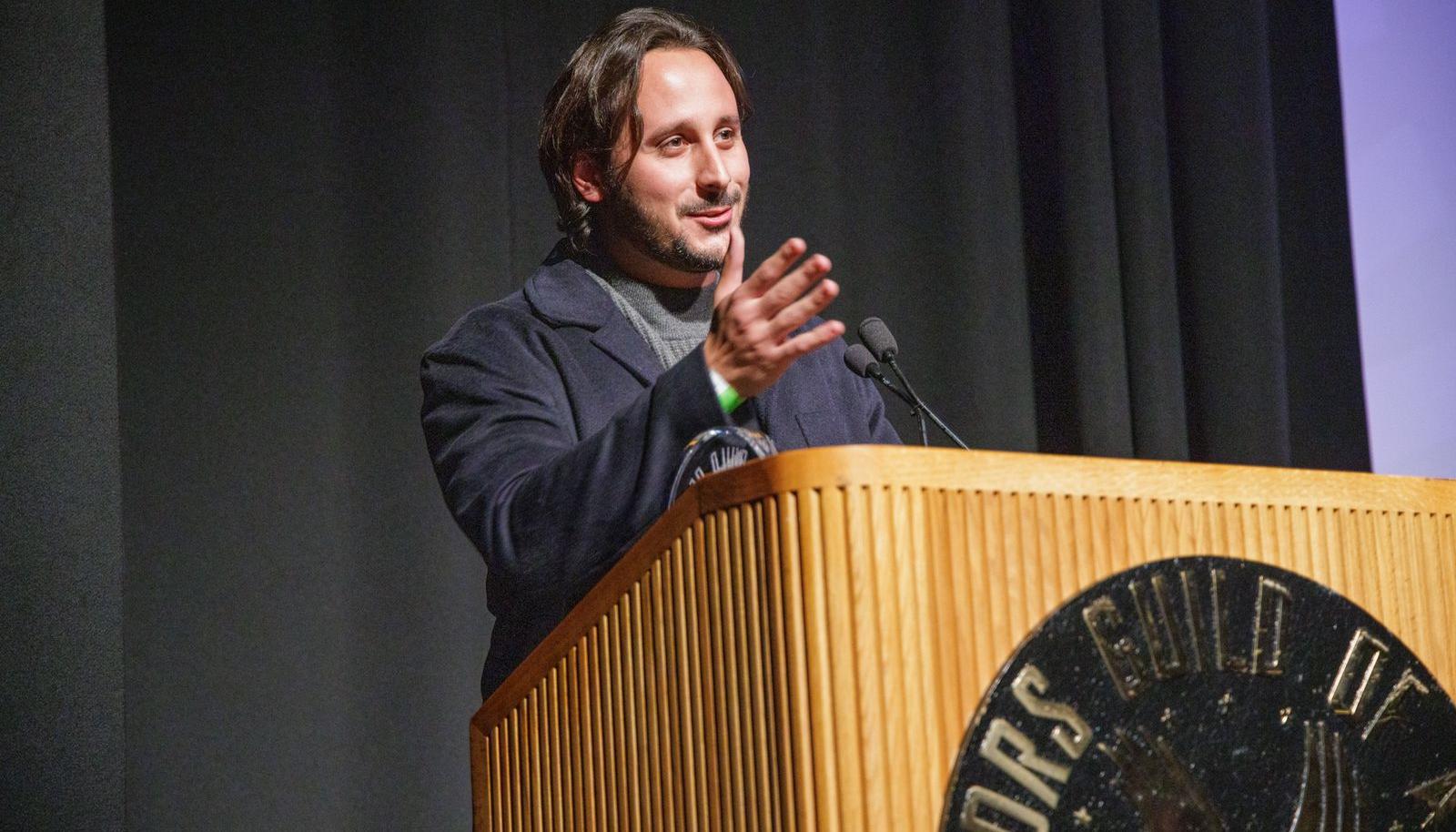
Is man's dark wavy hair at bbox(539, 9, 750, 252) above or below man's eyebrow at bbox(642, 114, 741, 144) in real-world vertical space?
above

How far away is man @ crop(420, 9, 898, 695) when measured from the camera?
115 cm

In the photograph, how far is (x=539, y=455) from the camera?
1.31m

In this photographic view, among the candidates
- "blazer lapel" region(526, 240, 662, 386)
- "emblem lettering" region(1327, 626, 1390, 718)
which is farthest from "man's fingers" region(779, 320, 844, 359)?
"blazer lapel" region(526, 240, 662, 386)

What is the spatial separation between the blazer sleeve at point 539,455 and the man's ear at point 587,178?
18cm

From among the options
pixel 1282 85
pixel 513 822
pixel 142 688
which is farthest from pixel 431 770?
pixel 1282 85

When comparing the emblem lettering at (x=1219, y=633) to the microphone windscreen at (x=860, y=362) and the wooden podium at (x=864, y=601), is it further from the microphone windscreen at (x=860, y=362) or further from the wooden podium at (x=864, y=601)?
the microphone windscreen at (x=860, y=362)

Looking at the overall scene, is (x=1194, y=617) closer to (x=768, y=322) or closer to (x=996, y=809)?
(x=996, y=809)

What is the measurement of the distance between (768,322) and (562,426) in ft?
1.52

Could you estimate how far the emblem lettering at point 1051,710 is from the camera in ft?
2.65

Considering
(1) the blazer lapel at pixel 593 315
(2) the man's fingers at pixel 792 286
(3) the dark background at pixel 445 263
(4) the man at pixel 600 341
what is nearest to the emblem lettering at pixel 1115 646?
(2) the man's fingers at pixel 792 286

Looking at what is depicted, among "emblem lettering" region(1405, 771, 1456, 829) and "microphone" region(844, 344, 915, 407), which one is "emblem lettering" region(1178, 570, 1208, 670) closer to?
"emblem lettering" region(1405, 771, 1456, 829)

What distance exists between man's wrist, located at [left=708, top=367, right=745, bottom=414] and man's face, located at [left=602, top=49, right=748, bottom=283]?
19.8 inches

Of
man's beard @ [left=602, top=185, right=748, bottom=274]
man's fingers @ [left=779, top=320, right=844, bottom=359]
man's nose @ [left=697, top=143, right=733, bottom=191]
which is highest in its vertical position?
man's nose @ [left=697, top=143, right=733, bottom=191]

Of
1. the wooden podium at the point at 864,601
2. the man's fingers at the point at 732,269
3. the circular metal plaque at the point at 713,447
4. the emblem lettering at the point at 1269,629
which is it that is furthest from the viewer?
the man's fingers at the point at 732,269
